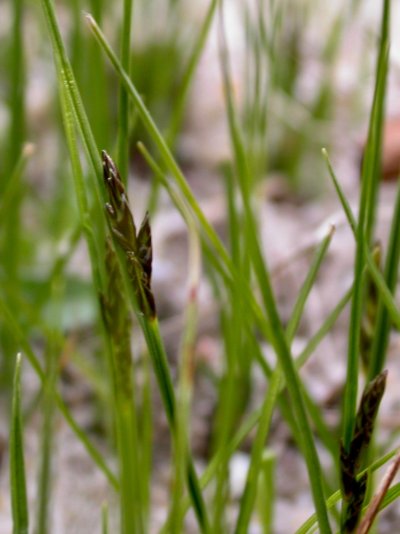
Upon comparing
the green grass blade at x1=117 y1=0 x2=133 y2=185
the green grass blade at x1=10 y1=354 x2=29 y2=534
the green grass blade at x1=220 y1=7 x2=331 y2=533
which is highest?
the green grass blade at x1=117 y1=0 x2=133 y2=185

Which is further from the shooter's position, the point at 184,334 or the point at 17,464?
the point at 184,334

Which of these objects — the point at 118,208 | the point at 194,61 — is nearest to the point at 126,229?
the point at 118,208

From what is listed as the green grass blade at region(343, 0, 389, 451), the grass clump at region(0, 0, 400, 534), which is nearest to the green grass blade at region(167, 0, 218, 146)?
the grass clump at region(0, 0, 400, 534)

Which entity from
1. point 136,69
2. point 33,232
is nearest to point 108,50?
point 33,232

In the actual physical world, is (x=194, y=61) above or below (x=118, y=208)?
above

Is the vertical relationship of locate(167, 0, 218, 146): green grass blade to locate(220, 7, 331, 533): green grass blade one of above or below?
above

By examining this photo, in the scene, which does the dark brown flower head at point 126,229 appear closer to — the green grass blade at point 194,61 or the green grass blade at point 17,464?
the green grass blade at point 17,464

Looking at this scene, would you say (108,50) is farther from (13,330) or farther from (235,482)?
(235,482)

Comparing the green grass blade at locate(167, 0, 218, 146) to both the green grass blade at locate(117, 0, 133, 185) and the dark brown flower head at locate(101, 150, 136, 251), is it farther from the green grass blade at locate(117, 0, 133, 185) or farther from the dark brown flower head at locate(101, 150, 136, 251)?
the dark brown flower head at locate(101, 150, 136, 251)

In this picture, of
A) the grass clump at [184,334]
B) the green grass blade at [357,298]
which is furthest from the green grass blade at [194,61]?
the green grass blade at [357,298]

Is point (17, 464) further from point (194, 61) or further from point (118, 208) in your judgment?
point (194, 61)
